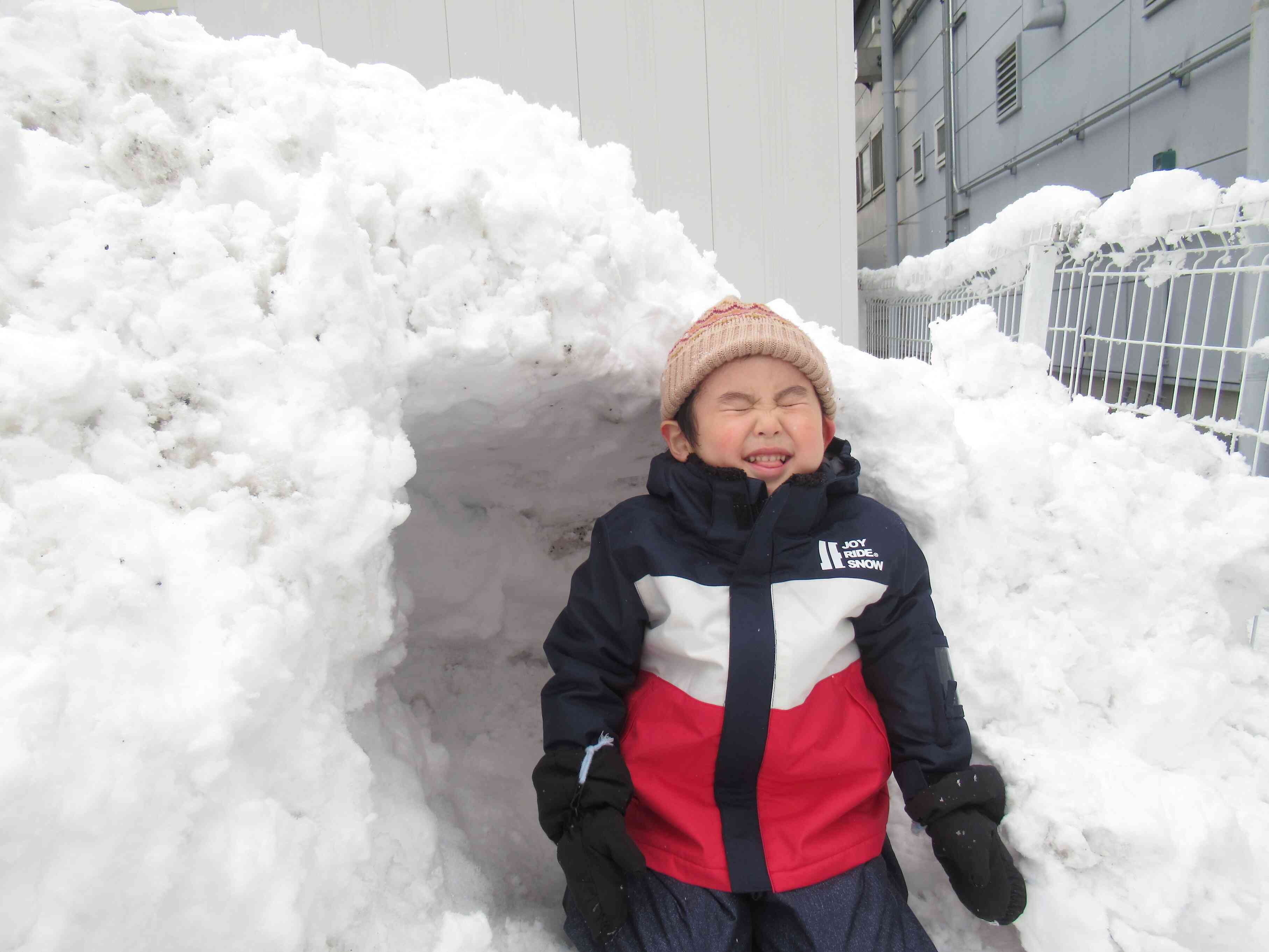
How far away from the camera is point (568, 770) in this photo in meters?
1.32

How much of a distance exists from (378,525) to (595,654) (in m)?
0.50

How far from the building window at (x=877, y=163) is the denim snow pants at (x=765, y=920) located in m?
11.7

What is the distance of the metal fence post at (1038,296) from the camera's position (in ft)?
8.89

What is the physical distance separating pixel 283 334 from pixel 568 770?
831mm

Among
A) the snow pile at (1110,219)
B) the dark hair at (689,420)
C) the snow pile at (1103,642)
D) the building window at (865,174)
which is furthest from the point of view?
the building window at (865,174)

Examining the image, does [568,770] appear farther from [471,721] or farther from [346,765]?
[471,721]

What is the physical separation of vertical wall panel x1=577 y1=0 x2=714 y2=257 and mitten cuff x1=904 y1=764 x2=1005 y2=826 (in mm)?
3288

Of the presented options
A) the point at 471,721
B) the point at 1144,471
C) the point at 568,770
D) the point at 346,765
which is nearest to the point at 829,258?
the point at 1144,471

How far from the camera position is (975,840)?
1.27 m

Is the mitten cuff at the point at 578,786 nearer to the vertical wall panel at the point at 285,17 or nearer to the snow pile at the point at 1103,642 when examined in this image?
the snow pile at the point at 1103,642

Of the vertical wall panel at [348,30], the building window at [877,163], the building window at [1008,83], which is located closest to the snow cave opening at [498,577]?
the vertical wall panel at [348,30]

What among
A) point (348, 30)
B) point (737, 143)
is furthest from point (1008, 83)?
point (348, 30)

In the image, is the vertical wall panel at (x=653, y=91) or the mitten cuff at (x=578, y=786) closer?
the mitten cuff at (x=578, y=786)

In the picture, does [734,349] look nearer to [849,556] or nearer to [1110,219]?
[849,556]
